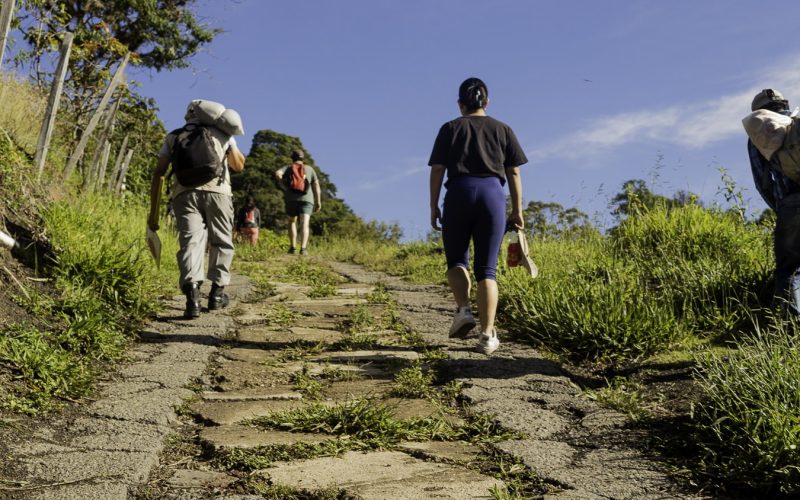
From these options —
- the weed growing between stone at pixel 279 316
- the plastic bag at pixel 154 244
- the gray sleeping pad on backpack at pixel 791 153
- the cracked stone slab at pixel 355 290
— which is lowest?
the weed growing between stone at pixel 279 316

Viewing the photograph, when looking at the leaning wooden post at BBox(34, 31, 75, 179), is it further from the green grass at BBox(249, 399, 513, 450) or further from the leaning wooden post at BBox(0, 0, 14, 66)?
the green grass at BBox(249, 399, 513, 450)

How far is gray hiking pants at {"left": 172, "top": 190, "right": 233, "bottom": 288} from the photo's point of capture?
564 cm

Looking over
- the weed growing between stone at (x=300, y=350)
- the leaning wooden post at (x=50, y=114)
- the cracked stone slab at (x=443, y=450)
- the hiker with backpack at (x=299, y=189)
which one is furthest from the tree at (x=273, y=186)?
the cracked stone slab at (x=443, y=450)

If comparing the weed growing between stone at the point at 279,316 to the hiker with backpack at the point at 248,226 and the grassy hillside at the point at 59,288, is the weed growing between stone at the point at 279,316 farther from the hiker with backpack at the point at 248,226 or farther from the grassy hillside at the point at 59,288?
the hiker with backpack at the point at 248,226

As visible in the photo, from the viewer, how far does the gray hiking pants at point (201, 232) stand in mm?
5641

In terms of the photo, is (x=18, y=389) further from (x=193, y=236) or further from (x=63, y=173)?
(x=63, y=173)

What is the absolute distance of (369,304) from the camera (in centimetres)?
661

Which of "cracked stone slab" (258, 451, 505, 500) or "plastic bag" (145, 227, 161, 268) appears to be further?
"plastic bag" (145, 227, 161, 268)

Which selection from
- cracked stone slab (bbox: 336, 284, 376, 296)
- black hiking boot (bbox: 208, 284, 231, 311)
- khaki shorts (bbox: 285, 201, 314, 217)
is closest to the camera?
black hiking boot (bbox: 208, 284, 231, 311)

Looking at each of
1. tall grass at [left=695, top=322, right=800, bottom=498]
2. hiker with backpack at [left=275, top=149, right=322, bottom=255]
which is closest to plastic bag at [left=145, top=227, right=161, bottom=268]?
tall grass at [left=695, top=322, right=800, bottom=498]

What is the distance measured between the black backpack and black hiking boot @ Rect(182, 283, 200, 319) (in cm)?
78

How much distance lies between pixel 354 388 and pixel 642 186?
202 inches

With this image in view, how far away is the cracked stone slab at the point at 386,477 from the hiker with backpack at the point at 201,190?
3070 mm

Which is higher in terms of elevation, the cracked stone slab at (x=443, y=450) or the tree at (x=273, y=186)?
the tree at (x=273, y=186)
